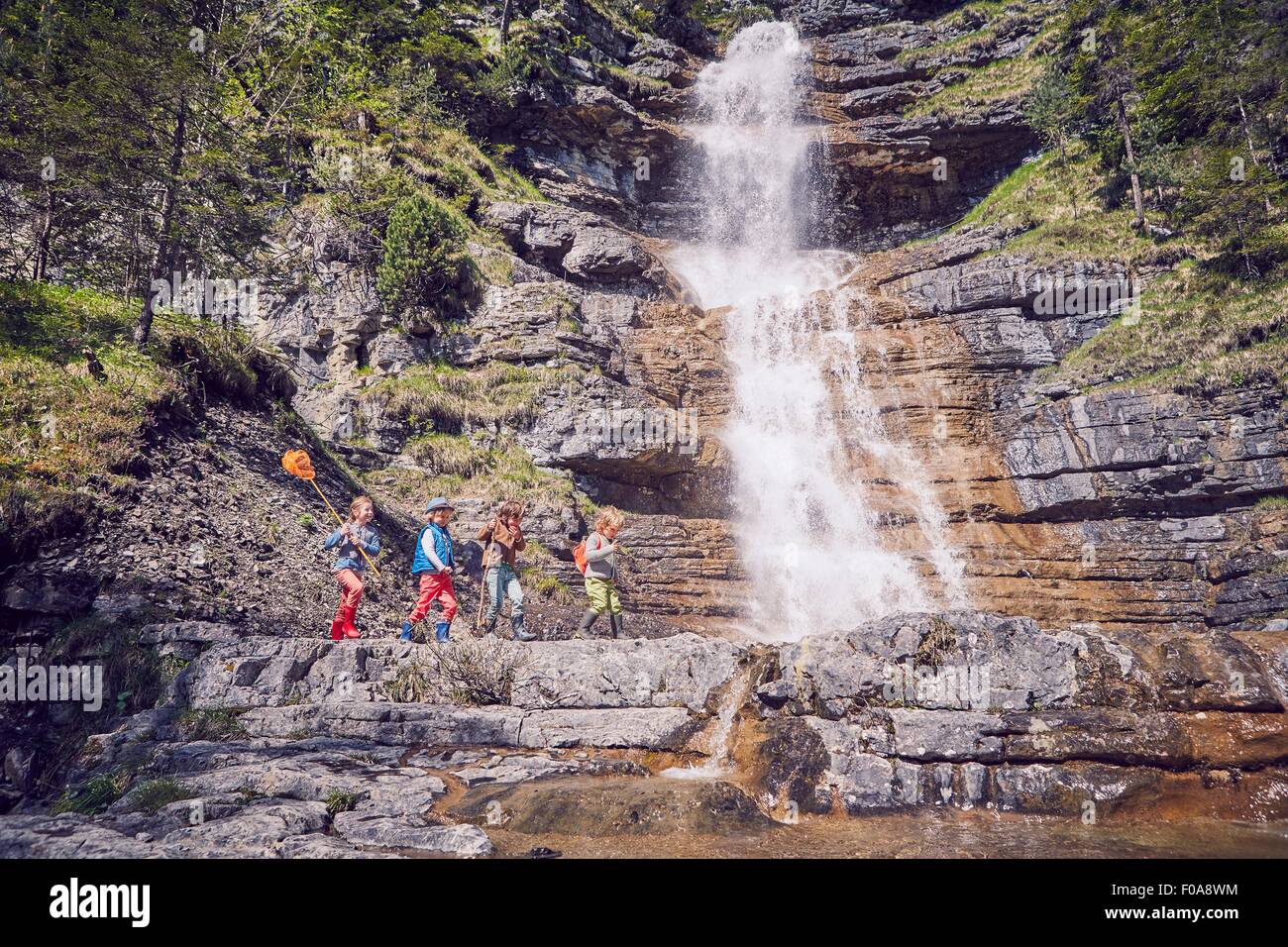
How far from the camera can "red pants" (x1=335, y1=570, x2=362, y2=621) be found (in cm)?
941

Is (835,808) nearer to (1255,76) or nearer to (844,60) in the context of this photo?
(1255,76)

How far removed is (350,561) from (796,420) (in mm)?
15392

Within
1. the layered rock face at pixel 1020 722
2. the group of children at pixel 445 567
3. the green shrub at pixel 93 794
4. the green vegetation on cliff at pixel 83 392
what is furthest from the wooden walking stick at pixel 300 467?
the layered rock face at pixel 1020 722

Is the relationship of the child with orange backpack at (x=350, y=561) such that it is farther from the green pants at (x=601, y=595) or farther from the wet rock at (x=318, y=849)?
the wet rock at (x=318, y=849)

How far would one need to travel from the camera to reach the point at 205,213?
1299cm

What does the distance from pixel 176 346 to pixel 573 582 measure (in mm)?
9284

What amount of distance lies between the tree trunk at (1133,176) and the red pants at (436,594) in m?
26.5

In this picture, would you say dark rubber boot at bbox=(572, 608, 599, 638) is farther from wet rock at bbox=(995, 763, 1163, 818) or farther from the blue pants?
wet rock at bbox=(995, 763, 1163, 818)

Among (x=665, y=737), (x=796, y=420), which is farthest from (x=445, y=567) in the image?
(x=796, y=420)

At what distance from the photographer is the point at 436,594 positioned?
9617mm

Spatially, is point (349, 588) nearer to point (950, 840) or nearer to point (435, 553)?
point (435, 553)

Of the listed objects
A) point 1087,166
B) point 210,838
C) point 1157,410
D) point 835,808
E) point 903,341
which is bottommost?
point 835,808

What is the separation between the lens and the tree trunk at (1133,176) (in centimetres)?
2428

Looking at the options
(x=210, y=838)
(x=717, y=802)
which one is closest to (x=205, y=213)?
(x=210, y=838)
